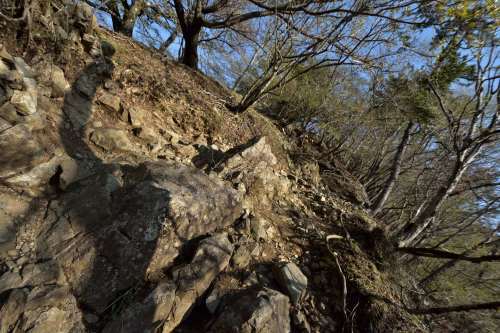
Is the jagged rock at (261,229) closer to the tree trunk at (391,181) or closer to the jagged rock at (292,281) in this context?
the jagged rock at (292,281)

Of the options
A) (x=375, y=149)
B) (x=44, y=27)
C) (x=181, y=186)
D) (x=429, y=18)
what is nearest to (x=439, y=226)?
(x=375, y=149)

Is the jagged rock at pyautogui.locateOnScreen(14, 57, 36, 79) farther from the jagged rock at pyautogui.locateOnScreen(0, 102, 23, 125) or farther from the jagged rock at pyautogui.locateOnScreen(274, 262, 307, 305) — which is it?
the jagged rock at pyautogui.locateOnScreen(274, 262, 307, 305)

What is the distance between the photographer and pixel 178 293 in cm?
194

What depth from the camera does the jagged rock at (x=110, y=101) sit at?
9.70 ft

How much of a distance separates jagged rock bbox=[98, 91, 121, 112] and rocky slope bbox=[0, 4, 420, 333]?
0.07 feet

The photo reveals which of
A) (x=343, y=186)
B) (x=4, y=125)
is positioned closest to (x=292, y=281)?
(x=4, y=125)

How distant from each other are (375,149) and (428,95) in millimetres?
3069

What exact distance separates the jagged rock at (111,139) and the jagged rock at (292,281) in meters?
2.10

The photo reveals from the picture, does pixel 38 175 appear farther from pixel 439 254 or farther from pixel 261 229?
pixel 439 254

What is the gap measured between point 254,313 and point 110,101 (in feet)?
9.05

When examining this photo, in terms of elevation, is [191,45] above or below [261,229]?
above

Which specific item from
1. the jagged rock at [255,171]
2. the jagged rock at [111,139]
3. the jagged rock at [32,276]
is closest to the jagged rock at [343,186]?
the jagged rock at [255,171]

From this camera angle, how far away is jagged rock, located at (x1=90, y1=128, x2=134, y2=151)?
2653mm

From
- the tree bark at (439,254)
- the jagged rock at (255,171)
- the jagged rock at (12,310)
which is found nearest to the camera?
the jagged rock at (12,310)
